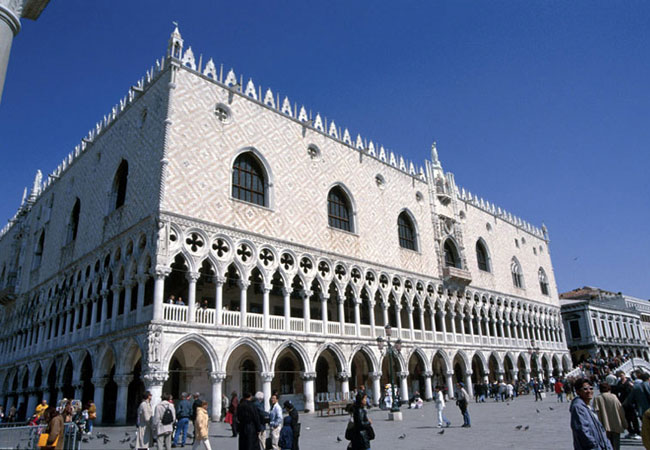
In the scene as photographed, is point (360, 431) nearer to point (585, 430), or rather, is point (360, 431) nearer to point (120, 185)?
point (585, 430)

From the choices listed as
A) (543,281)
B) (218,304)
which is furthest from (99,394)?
(543,281)

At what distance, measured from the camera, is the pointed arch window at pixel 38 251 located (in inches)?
1024

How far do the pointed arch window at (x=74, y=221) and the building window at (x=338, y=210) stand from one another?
1177cm

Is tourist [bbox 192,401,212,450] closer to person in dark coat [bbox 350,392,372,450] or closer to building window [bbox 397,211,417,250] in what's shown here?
person in dark coat [bbox 350,392,372,450]

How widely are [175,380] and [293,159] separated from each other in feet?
32.5

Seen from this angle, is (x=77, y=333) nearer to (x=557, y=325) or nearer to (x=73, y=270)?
(x=73, y=270)

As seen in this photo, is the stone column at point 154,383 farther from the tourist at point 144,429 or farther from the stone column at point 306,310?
the stone column at point 306,310

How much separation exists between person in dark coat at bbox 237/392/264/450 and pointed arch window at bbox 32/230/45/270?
2409cm

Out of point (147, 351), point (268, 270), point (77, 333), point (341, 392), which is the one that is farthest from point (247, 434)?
point (77, 333)

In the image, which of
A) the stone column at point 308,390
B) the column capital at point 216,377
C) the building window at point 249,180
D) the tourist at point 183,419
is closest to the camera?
the tourist at point 183,419

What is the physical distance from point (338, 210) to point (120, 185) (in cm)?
943

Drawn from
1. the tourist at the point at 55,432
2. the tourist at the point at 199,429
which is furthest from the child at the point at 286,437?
the tourist at the point at 55,432

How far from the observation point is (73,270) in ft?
67.8

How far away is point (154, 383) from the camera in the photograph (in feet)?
44.4
